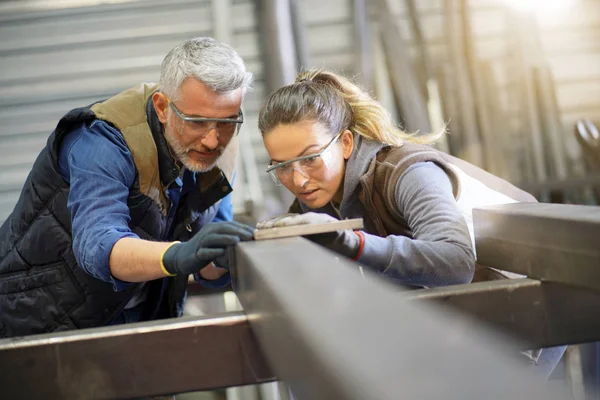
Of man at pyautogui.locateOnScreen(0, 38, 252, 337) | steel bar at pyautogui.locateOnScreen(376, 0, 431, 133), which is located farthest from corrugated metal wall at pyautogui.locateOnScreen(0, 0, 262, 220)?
man at pyautogui.locateOnScreen(0, 38, 252, 337)

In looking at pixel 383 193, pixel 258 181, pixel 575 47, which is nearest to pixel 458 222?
pixel 383 193

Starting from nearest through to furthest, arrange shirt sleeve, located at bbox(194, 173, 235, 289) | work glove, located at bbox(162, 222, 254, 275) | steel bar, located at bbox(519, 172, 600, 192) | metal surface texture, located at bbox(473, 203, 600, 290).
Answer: metal surface texture, located at bbox(473, 203, 600, 290) → work glove, located at bbox(162, 222, 254, 275) → shirt sleeve, located at bbox(194, 173, 235, 289) → steel bar, located at bbox(519, 172, 600, 192)

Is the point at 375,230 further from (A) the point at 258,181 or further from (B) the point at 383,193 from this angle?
(A) the point at 258,181

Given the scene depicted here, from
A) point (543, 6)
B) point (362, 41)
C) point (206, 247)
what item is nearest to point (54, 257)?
point (206, 247)

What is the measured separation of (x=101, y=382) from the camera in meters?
1.21

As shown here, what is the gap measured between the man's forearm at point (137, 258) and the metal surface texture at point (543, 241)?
0.74 metres

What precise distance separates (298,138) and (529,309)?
872 mm

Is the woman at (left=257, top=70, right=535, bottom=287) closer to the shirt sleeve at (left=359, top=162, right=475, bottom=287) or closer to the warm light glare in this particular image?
the shirt sleeve at (left=359, top=162, right=475, bottom=287)

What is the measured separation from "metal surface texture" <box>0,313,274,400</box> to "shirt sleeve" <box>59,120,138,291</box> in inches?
20.9

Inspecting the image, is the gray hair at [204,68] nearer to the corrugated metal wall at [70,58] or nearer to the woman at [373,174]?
the woman at [373,174]

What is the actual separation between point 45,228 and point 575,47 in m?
5.13

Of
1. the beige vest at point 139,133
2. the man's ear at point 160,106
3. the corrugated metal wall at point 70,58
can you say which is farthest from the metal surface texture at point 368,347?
the corrugated metal wall at point 70,58

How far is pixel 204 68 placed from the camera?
204cm

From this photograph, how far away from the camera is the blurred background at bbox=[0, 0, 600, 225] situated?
530 cm
